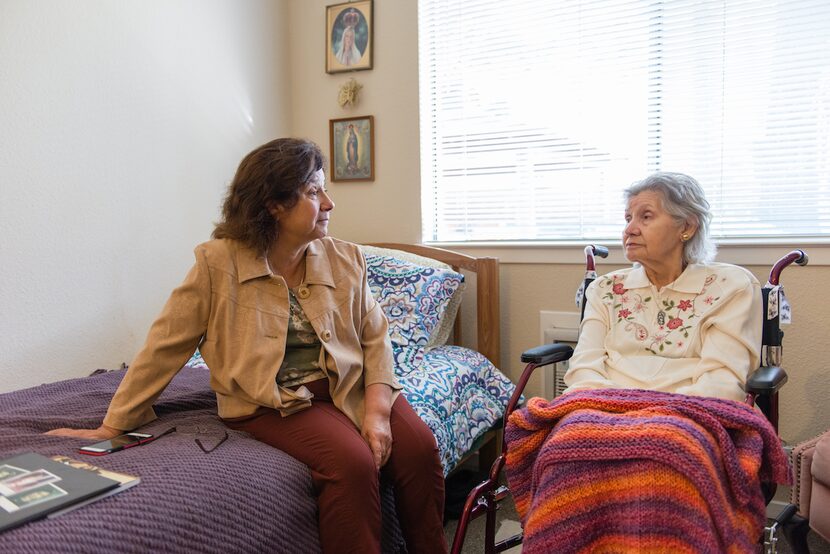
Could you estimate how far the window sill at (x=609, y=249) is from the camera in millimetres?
2199

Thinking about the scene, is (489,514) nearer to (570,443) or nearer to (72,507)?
(570,443)

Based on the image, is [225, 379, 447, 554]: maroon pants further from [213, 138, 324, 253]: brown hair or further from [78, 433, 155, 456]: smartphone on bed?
[213, 138, 324, 253]: brown hair

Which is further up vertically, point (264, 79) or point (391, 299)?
point (264, 79)

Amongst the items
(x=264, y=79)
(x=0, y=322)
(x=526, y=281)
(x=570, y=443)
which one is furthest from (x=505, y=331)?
(x=0, y=322)

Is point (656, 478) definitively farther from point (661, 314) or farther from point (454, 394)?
point (454, 394)

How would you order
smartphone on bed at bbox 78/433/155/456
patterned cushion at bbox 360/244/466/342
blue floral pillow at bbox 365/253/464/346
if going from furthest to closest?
1. patterned cushion at bbox 360/244/466/342
2. blue floral pillow at bbox 365/253/464/346
3. smartphone on bed at bbox 78/433/155/456

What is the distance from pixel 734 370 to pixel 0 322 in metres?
2.16

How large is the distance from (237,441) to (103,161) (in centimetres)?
132

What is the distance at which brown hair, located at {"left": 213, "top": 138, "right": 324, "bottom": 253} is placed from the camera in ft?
5.51

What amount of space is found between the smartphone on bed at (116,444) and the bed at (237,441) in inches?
1.1

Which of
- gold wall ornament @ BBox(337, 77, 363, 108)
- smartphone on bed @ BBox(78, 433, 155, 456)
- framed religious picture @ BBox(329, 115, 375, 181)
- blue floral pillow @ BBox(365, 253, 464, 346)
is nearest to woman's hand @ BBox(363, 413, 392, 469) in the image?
smartphone on bed @ BBox(78, 433, 155, 456)

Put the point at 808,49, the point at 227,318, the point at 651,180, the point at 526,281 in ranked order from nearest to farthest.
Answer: the point at 227,318
the point at 651,180
the point at 808,49
the point at 526,281

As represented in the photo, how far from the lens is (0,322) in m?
1.96

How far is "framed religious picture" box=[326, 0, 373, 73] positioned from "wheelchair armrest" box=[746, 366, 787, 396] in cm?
219
